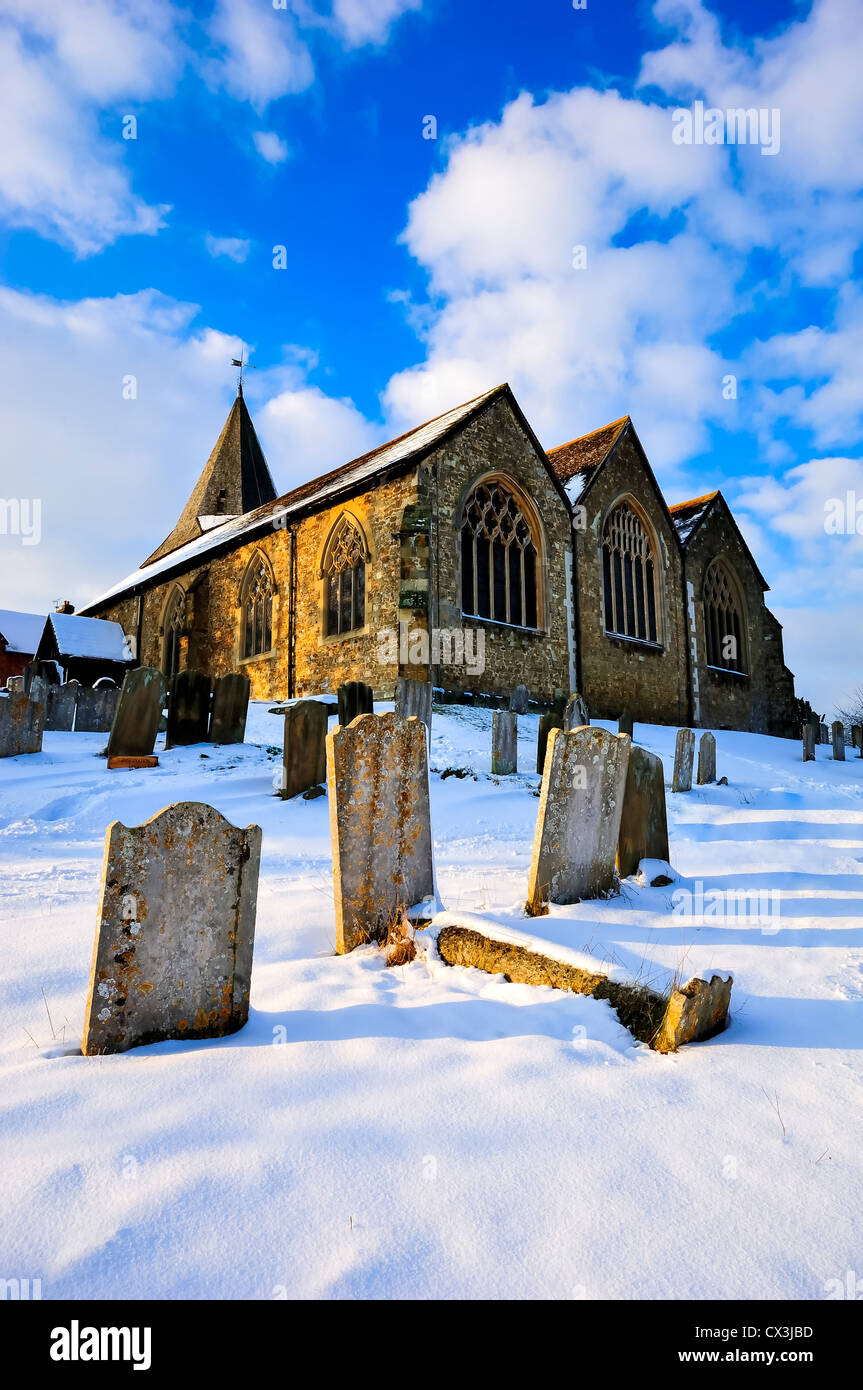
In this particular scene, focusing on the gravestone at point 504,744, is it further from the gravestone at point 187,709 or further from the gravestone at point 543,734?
the gravestone at point 187,709

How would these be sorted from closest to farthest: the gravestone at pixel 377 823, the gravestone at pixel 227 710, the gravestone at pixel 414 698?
the gravestone at pixel 377 823 → the gravestone at pixel 227 710 → the gravestone at pixel 414 698

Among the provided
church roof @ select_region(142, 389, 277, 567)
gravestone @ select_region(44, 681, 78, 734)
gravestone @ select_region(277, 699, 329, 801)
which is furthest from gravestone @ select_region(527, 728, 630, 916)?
church roof @ select_region(142, 389, 277, 567)

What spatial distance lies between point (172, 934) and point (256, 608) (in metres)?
17.4

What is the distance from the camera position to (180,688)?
31.8 ft

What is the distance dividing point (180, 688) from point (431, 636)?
236 inches

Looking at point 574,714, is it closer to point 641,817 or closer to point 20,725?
point 641,817

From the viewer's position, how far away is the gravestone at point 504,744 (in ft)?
29.5

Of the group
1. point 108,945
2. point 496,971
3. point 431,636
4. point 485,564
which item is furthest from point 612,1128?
point 485,564

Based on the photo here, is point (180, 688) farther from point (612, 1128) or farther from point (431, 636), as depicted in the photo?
point (612, 1128)

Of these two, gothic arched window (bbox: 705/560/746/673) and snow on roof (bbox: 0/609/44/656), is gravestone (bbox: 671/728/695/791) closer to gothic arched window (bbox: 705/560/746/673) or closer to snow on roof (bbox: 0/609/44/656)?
gothic arched window (bbox: 705/560/746/673)

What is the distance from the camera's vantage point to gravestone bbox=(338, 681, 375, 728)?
30.5 feet

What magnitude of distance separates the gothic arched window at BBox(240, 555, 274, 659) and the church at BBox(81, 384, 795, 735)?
0.05 meters

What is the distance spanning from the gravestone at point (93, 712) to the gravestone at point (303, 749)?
4260 millimetres

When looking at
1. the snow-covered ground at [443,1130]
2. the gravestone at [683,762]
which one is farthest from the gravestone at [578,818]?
the gravestone at [683,762]
